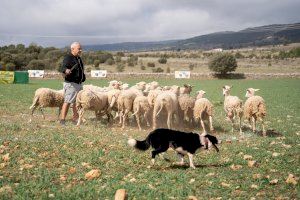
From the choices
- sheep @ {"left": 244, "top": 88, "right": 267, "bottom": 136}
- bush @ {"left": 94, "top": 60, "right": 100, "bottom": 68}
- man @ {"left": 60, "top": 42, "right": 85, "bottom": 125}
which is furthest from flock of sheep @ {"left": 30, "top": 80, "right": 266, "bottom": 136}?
bush @ {"left": 94, "top": 60, "right": 100, "bottom": 68}

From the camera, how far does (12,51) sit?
87.9m

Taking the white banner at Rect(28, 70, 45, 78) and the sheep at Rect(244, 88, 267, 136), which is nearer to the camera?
the sheep at Rect(244, 88, 267, 136)

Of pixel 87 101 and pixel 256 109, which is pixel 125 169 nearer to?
pixel 87 101

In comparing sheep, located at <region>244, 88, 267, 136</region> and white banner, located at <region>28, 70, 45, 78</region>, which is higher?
sheep, located at <region>244, 88, 267, 136</region>

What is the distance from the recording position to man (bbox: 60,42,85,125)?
15.2 m

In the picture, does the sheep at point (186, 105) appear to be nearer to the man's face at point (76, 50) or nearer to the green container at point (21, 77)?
the man's face at point (76, 50)

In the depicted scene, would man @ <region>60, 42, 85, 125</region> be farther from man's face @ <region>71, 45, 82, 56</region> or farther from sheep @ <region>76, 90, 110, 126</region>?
sheep @ <region>76, 90, 110, 126</region>

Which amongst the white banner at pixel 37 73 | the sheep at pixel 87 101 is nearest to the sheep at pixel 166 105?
the sheep at pixel 87 101

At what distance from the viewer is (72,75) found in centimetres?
1538

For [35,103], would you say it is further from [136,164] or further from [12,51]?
[12,51]

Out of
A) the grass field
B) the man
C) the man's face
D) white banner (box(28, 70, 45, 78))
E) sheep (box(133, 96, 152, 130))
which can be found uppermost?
the man's face

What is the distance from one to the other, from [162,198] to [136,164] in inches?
99.2

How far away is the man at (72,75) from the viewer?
15234mm

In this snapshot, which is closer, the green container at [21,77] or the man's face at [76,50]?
the man's face at [76,50]
